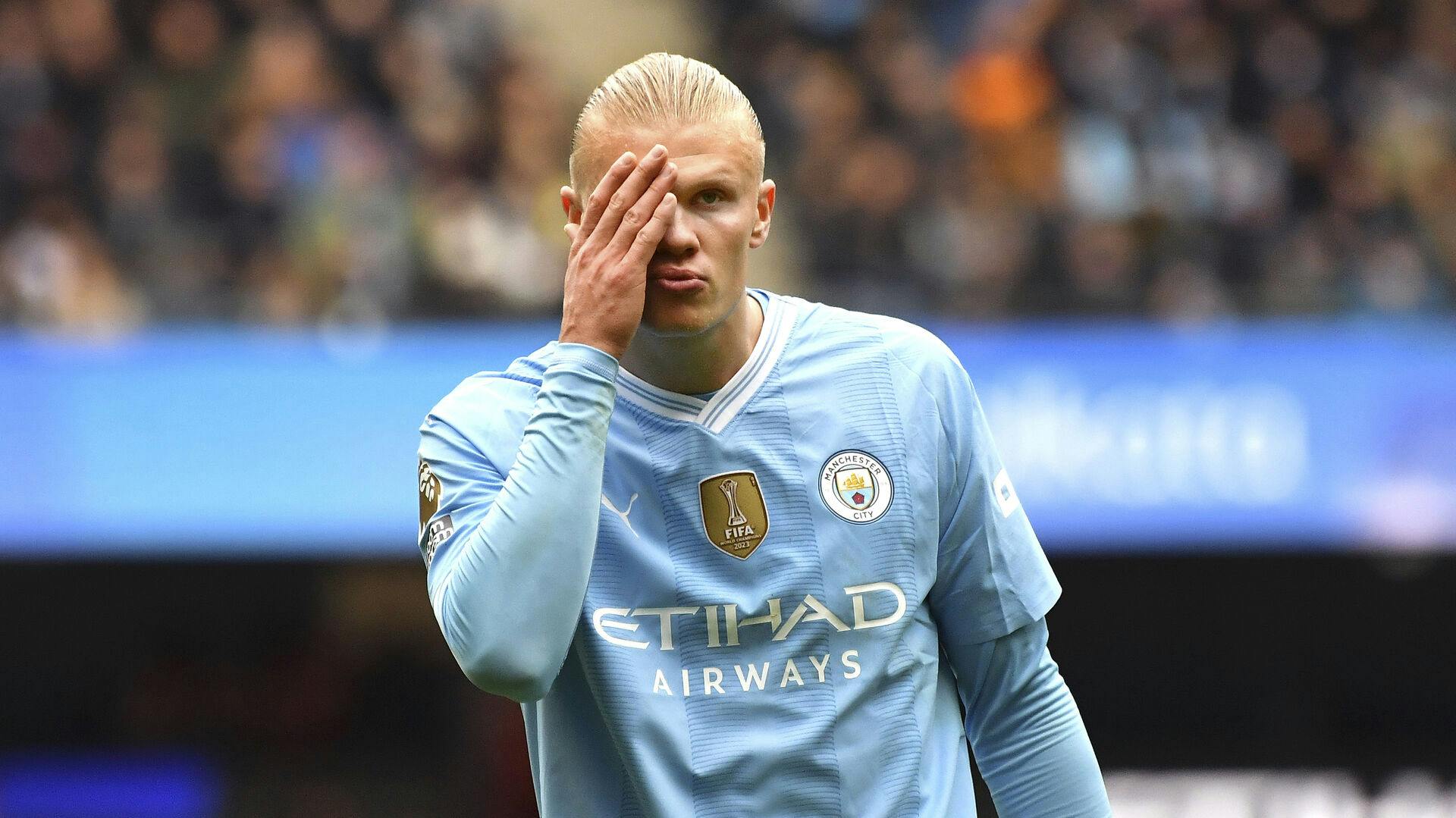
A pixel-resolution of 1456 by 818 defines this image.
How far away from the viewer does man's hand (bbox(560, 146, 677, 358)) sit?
228 centimetres

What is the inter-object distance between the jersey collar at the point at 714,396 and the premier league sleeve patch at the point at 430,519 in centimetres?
28

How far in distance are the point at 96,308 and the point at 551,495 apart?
678 cm

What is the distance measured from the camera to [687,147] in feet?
7.73

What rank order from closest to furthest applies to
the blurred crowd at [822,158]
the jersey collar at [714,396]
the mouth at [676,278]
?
the mouth at [676,278] → the jersey collar at [714,396] → the blurred crowd at [822,158]

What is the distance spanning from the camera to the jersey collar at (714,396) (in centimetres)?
248

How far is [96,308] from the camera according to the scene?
8461mm

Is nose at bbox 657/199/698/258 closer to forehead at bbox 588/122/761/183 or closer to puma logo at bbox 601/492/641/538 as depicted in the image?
forehead at bbox 588/122/761/183

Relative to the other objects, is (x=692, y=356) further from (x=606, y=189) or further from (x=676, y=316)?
(x=606, y=189)

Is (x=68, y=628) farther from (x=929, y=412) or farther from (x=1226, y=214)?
(x=929, y=412)

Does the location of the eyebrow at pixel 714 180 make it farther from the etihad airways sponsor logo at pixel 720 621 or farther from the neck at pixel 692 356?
the etihad airways sponsor logo at pixel 720 621

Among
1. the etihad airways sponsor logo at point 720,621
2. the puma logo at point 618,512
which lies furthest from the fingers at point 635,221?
the etihad airways sponsor logo at point 720,621

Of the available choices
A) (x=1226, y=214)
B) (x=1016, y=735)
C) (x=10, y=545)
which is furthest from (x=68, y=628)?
(x=1016, y=735)

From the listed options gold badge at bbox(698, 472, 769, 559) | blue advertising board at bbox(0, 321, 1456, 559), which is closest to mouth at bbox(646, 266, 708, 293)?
gold badge at bbox(698, 472, 769, 559)

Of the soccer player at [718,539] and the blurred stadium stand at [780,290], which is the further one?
the blurred stadium stand at [780,290]
